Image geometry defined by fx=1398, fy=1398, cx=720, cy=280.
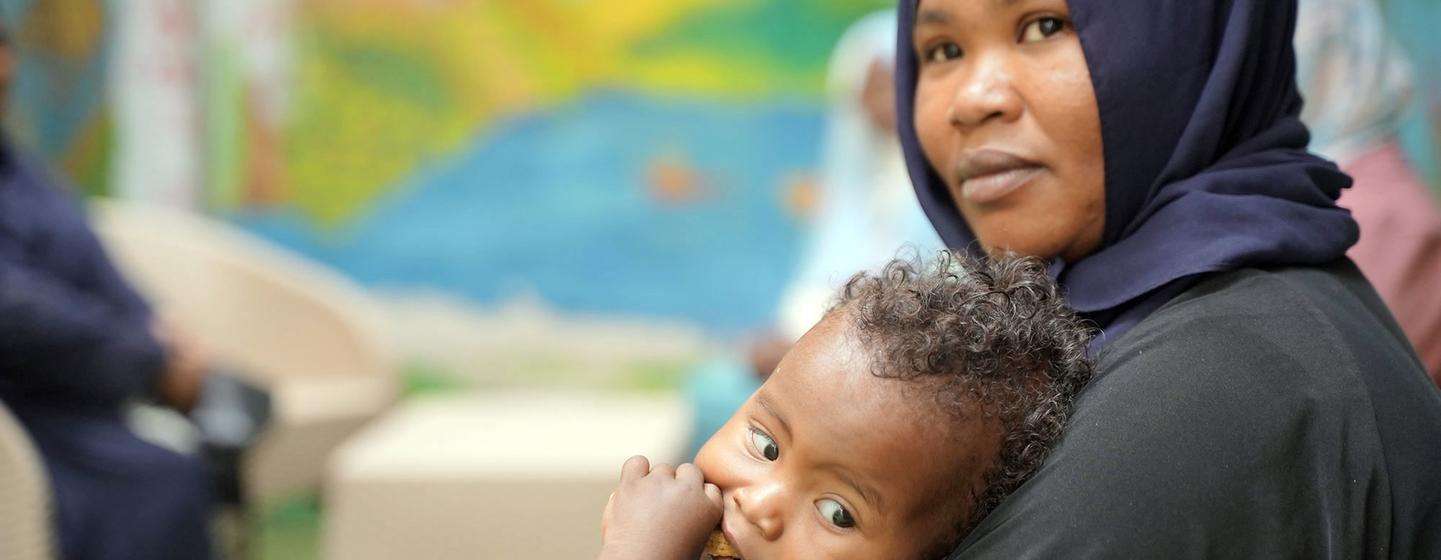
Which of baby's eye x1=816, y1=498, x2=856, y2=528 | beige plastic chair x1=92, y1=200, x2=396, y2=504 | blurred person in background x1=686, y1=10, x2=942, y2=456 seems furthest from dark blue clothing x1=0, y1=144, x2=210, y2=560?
baby's eye x1=816, y1=498, x2=856, y2=528

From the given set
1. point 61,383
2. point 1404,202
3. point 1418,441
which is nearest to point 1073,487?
point 1418,441

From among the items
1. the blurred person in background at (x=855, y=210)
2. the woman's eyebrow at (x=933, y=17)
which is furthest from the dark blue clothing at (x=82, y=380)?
the woman's eyebrow at (x=933, y=17)

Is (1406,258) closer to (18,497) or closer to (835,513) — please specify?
(835,513)

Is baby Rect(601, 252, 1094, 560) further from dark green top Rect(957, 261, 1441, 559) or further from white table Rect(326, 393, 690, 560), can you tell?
white table Rect(326, 393, 690, 560)

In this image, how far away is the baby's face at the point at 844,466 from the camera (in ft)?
4.24

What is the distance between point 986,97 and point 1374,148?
1608 millimetres

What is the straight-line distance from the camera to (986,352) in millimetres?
1306

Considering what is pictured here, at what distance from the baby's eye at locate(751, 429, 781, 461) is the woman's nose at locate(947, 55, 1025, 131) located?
1.56 feet

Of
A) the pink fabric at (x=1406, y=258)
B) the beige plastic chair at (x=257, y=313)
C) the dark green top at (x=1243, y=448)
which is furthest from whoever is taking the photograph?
the beige plastic chair at (x=257, y=313)

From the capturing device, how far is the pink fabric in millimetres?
2549

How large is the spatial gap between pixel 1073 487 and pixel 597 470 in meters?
2.97

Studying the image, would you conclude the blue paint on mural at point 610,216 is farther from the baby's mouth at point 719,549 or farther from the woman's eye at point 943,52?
the baby's mouth at point 719,549

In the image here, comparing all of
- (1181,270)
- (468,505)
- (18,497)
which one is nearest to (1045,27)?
(1181,270)

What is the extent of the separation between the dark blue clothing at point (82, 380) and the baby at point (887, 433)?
8.12ft
